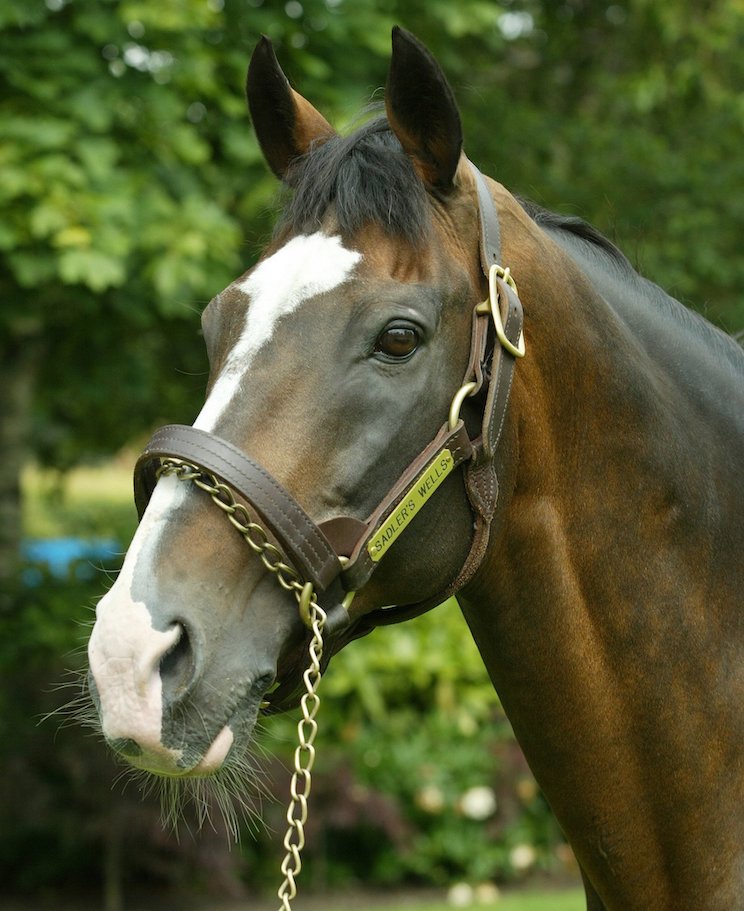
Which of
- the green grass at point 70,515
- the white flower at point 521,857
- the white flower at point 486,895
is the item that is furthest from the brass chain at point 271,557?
the white flower at point 521,857

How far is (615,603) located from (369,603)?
0.53m

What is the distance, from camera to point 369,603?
83.9 inches

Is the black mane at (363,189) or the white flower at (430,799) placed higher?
the black mane at (363,189)

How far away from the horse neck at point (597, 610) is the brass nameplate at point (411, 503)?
7.4 inches

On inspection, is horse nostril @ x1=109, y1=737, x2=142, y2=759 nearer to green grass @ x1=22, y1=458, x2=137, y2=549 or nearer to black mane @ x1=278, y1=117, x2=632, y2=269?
black mane @ x1=278, y1=117, x2=632, y2=269

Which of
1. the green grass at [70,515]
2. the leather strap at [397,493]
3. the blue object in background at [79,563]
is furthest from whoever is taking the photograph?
the green grass at [70,515]

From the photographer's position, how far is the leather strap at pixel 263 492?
188cm

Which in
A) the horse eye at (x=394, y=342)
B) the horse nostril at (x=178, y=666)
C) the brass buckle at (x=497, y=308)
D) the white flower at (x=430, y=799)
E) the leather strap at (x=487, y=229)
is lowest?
the white flower at (x=430, y=799)

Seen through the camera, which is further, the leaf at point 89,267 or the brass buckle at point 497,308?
the leaf at point 89,267

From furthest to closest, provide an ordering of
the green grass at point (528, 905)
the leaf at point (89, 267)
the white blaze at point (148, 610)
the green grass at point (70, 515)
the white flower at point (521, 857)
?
the green grass at point (70, 515) < the white flower at point (521, 857) < the green grass at point (528, 905) < the leaf at point (89, 267) < the white blaze at point (148, 610)

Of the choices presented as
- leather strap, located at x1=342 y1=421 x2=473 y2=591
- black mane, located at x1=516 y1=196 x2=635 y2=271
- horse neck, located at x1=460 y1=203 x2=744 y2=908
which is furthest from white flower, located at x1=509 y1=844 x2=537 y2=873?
leather strap, located at x1=342 y1=421 x2=473 y2=591

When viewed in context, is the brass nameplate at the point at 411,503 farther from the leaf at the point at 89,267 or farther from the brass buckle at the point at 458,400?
the leaf at the point at 89,267

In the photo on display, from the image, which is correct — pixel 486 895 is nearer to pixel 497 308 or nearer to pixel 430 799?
pixel 430 799

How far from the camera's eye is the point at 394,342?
2037 mm
